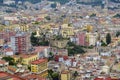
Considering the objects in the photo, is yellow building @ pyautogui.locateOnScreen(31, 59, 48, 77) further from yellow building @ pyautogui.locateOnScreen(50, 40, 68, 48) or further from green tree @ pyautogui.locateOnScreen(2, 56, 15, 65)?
yellow building @ pyautogui.locateOnScreen(50, 40, 68, 48)

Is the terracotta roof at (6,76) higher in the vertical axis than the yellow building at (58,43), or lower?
higher

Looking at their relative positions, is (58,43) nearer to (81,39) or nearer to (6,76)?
(81,39)

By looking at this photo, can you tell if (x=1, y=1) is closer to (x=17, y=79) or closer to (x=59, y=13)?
(x=59, y=13)

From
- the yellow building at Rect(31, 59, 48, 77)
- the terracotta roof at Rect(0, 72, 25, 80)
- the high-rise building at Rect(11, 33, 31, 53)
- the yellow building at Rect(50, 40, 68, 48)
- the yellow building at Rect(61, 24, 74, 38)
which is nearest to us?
the terracotta roof at Rect(0, 72, 25, 80)

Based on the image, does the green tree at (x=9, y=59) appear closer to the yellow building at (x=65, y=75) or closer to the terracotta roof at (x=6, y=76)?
the yellow building at (x=65, y=75)

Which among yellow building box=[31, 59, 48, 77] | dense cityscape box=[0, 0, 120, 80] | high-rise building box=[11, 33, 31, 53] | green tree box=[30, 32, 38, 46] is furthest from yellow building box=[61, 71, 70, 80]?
green tree box=[30, 32, 38, 46]

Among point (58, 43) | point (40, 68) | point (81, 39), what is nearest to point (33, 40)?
point (58, 43)

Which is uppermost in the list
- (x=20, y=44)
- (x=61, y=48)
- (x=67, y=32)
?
(x=20, y=44)

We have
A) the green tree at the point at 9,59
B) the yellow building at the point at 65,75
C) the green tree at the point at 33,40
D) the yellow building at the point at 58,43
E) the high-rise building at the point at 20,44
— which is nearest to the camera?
the yellow building at the point at 65,75

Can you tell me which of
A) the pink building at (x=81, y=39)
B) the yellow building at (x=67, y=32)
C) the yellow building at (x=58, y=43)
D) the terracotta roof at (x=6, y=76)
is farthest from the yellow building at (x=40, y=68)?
the yellow building at (x=67, y=32)
